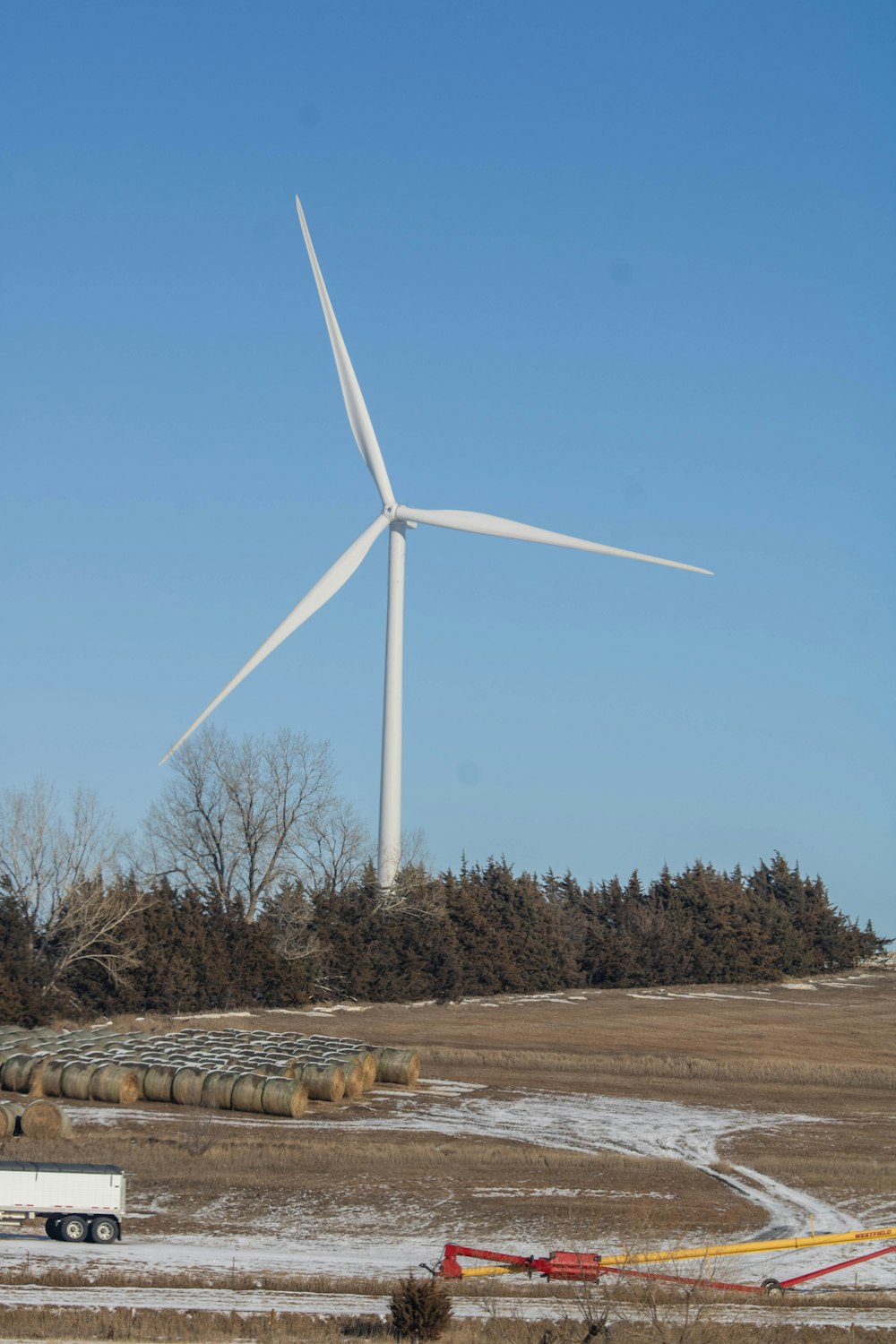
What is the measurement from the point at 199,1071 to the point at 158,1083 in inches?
45.7

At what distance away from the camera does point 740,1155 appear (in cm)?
3309

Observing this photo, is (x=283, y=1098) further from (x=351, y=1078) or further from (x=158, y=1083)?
(x=158, y=1083)

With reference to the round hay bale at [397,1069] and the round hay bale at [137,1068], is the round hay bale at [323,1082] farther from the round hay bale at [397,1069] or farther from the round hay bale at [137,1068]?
the round hay bale at [137,1068]

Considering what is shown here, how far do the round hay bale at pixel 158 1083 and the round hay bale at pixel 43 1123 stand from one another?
6128 mm

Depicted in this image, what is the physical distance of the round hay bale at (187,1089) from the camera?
3750 centimetres

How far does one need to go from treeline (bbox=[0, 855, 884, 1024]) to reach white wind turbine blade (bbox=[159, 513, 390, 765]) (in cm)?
990

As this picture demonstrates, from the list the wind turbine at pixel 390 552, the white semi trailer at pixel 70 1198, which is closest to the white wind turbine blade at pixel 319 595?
the wind turbine at pixel 390 552

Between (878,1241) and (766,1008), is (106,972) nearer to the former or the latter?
(766,1008)

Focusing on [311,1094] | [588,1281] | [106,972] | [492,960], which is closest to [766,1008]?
[492,960]

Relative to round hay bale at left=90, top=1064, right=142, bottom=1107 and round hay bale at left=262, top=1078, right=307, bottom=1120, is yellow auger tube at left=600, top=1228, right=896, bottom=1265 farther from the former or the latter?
round hay bale at left=90, top=1064, right=142, bottom=1107

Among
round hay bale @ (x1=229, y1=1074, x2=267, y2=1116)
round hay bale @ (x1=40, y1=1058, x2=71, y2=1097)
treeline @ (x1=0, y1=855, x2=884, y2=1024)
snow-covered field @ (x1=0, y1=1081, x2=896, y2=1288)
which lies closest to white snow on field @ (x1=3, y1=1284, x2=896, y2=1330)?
snow-covered field @ (x1=0, y1=1081, x2=896, y2=1288)

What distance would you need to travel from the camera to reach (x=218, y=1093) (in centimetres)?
3731

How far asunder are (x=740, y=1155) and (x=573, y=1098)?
900 centimetres

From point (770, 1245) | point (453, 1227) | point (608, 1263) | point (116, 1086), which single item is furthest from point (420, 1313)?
point (116, 1086)
